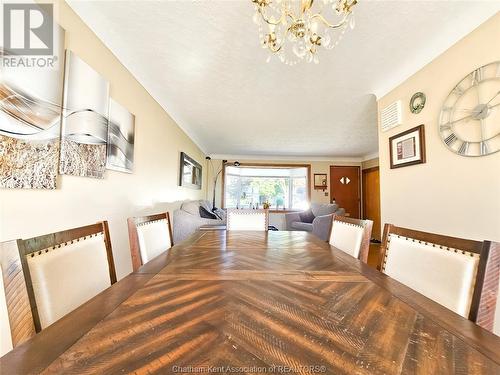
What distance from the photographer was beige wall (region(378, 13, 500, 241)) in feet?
4.47

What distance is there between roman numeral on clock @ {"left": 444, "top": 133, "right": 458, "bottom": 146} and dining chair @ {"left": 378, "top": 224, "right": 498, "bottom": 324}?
1.09 meters

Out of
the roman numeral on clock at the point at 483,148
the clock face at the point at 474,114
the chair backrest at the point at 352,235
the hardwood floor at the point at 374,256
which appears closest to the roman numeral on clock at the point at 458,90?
the clock face at the point at 474,114

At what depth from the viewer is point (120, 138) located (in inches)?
72.7

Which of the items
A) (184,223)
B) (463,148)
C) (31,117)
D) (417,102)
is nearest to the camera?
(31,117)

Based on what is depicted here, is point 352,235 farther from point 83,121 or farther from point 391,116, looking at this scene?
point 83,121

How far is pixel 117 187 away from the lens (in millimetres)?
1839

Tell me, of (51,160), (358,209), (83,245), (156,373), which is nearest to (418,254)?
(156,373)

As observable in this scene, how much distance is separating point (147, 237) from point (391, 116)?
2.52m

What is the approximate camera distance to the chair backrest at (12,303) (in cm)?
53

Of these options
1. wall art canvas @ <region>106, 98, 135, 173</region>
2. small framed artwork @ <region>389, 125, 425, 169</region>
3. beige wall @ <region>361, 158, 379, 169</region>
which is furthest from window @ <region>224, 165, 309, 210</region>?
wall art canvas @ <region>106, 98, 135, 173</region>

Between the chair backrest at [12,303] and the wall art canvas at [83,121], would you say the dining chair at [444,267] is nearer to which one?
the chair backrest at [12,303]

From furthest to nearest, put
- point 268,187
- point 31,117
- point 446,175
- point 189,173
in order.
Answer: point 268,187, point 189,173, point 446,175, point 31,117

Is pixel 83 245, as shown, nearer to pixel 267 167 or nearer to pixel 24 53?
pixel 24 53

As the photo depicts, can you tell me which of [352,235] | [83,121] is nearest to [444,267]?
[352,235]
